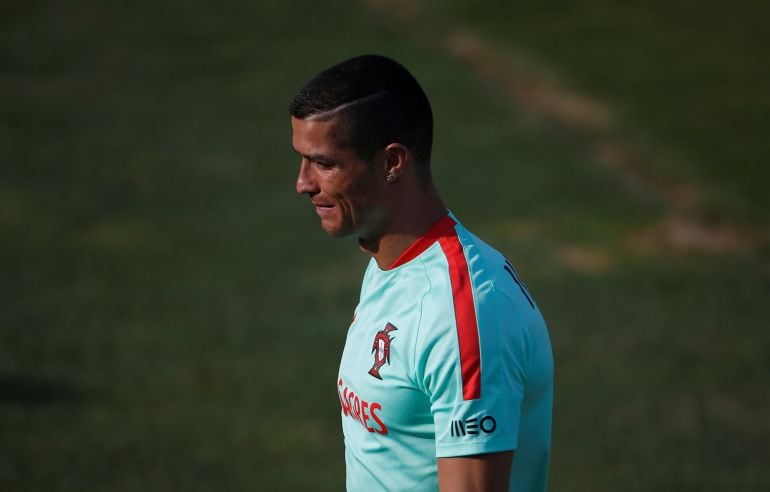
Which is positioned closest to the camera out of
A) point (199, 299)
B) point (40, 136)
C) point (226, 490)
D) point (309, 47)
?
point (226, 490)

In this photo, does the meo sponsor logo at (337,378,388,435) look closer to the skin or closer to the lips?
the skin

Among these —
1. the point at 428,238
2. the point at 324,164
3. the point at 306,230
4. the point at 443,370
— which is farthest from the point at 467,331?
the point at 306,230

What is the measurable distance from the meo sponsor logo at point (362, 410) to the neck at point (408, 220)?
436mm

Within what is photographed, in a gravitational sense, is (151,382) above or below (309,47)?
below

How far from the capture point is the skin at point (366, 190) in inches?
138

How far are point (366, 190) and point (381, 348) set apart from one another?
482 millimetres

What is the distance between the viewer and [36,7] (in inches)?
1160

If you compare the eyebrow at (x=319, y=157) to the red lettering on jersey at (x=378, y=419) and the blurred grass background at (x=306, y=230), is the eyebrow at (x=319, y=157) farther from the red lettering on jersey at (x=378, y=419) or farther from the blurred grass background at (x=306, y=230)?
the blurred grass background at (x=306, y=230)

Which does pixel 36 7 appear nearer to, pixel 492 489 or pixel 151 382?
pixel 151 382

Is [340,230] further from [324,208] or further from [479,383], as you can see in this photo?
[479,383]

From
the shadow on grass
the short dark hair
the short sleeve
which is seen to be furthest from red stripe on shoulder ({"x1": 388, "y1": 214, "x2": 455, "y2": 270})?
the shadow on grass

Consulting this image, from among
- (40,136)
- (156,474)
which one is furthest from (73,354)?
(40,136)

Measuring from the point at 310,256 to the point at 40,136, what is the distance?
825 centimetres

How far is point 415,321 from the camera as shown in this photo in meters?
3.41
